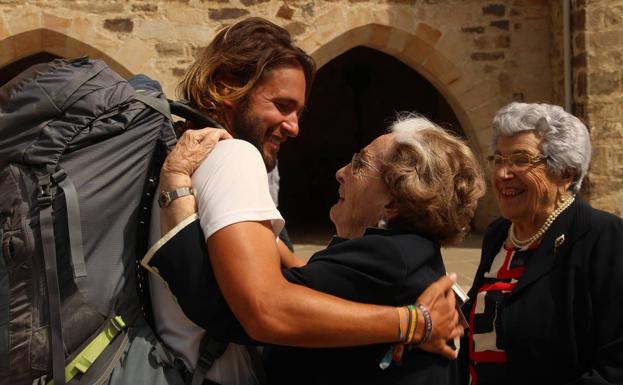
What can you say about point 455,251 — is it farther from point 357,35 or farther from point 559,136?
point 559,136

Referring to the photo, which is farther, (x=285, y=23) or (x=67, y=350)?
(x=285, y=23)

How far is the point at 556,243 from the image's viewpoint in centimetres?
219

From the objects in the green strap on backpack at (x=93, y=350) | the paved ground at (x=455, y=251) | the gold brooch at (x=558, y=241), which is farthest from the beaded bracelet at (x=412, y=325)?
the paved ground at (x=455, y=251)

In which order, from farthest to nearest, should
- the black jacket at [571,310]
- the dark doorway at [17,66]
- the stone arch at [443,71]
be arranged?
the dark doorway at [17,66]
the stone arch at [443,71]
the black jacket at [571,310]

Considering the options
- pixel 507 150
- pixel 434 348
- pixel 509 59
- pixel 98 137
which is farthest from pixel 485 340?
pixel 509 59

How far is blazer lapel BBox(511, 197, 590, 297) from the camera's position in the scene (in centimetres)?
216

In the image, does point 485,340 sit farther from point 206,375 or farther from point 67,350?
point 67,350

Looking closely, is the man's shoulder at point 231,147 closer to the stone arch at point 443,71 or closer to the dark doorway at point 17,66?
the stone arch at point 443,71

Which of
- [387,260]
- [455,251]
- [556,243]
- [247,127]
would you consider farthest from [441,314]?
[455,251]

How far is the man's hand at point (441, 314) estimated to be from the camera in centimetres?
149

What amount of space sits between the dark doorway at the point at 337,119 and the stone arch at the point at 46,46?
471 centimetres

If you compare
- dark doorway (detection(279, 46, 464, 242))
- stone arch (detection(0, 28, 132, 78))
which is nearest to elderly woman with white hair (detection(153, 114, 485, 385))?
stone arch (detection(0, 28, 132, 78))

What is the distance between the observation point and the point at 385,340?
56.7 inches

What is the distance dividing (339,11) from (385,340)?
21.3 feet
